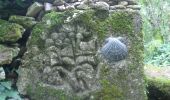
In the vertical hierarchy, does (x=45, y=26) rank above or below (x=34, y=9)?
below

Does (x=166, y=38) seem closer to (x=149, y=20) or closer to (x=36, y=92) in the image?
(x=149, y=20)

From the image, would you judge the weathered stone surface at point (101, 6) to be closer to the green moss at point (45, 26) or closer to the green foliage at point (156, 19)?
the green moss at point (45, 26)

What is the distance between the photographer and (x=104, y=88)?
12.1 feet

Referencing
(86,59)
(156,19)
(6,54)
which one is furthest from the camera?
(156,19)

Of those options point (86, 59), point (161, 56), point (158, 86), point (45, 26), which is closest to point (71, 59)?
point (86, 59)

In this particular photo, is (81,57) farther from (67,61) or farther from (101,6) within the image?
(101,6)

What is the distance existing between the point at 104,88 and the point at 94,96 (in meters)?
0.12

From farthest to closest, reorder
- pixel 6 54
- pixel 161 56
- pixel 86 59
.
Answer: pixel 161 56 → pixel 86 59 → pixel 6 54

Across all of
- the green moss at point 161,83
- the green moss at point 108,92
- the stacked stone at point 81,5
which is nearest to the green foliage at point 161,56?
the green moss at point 161,83

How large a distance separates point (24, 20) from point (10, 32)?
22 centimetres

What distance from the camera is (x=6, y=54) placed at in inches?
143

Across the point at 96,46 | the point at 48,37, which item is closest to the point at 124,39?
the point at 96,46

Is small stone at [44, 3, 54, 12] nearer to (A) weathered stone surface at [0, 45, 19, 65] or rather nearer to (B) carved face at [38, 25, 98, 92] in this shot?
(B) carved face at [38, 25, 98, 92]

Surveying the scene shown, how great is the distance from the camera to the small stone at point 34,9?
3.85m
